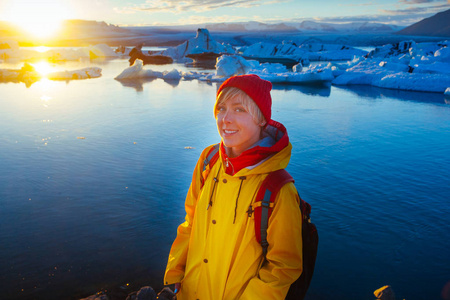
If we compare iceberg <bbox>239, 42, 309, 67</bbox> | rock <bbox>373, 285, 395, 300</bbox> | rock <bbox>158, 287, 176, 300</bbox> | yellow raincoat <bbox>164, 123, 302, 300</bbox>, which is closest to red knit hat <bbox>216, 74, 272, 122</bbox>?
yellow raincoat <bbox>164, 123, 302, 300</bbox>

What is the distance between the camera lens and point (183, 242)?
1.72 meters

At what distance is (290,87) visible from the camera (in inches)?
651

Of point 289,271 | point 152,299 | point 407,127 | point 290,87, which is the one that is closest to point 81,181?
point 152,299

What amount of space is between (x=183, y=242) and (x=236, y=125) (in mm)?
741

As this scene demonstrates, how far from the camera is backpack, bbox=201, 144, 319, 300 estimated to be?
4.32ft

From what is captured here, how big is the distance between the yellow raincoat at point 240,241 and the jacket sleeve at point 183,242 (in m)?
0.08

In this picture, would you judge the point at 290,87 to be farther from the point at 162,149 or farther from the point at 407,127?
the point at 162,149

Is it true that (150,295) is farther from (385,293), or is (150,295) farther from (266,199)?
(385,293)

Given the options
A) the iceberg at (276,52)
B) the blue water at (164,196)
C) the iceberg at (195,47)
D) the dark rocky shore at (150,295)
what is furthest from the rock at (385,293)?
the iceberg at (195,47)

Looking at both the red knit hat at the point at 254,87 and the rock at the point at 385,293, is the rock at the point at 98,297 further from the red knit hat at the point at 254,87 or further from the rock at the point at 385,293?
the rock at the point at 385,293

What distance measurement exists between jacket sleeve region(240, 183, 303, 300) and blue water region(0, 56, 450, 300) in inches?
65.2

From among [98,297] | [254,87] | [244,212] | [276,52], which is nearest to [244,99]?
[254,87]

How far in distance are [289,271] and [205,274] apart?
16.0 inches

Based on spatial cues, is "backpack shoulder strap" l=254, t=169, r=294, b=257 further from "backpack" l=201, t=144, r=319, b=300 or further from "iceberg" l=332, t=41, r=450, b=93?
"iceberg" l=332, t=41, r=450, b=93
